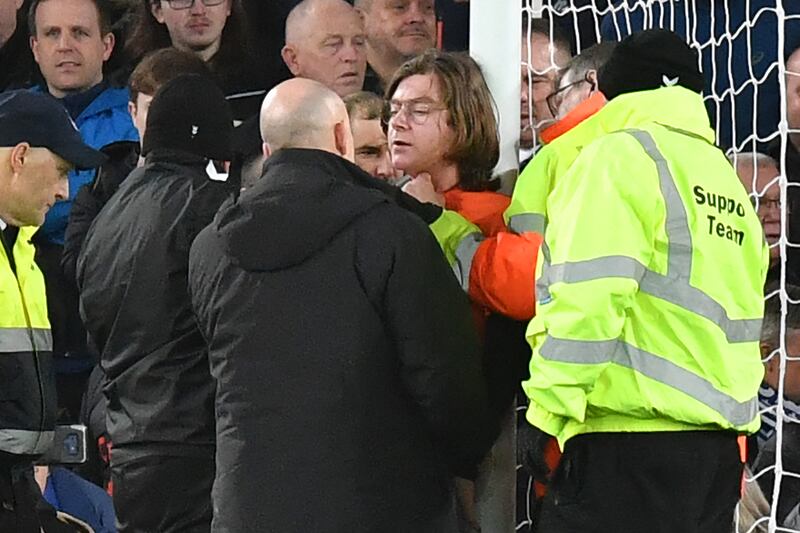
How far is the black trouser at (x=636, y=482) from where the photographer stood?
2.18 metres

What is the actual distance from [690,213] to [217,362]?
882mm

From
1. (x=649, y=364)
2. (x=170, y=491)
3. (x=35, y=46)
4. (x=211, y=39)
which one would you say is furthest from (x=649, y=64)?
(x=35, y=46)

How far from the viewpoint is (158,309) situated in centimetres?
276

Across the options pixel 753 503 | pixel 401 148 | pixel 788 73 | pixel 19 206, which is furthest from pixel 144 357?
pixel 788 73

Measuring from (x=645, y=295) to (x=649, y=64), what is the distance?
0.43 meters

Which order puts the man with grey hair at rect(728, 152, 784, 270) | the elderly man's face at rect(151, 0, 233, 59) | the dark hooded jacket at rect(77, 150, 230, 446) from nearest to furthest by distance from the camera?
the dark hooded jacket at rect(77, 150, 230, 446) < the man with grey hair at rect(728, 152, 784, 270) < the elderly man's face at rect(151, 0, 233, 59)

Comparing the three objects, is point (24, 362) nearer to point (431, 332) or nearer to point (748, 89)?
point (431, 332)

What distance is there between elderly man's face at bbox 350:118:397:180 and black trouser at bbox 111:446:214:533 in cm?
83

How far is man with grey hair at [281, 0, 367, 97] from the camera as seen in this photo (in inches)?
171

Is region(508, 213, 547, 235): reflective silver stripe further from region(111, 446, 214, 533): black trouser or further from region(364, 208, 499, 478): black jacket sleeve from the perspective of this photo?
region(111, 446, 214, 533): black trouser

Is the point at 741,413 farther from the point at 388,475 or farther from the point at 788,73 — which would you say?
the point at 788,73

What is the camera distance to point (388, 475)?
228cm

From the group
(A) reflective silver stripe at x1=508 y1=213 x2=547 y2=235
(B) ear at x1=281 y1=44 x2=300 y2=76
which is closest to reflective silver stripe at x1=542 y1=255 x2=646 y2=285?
(A) reflective silver stripe at x1=508 y1=213 x2=547 y2=235

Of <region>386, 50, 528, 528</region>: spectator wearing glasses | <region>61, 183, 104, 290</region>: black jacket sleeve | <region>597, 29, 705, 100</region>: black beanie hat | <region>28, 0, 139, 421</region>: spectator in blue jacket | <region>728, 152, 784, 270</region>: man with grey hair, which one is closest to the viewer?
<region>597, 29, 705, 100</region>: black beanie hat
